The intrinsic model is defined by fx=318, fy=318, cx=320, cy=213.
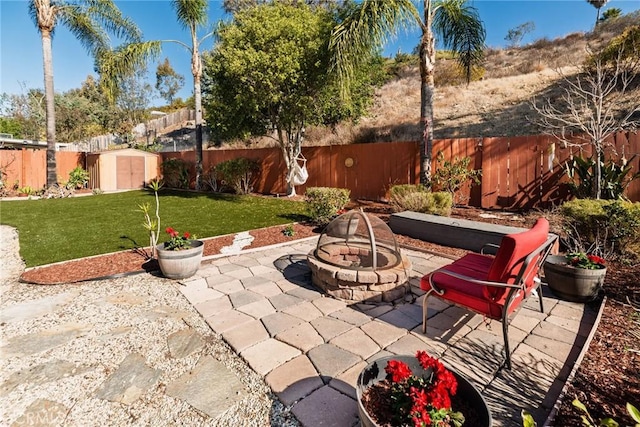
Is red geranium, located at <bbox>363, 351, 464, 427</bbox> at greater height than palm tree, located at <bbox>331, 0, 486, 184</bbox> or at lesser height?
lesser

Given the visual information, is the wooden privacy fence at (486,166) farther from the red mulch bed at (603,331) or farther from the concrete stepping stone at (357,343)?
the concrete stepping stone at (357,343)

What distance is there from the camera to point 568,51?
1981 centimetres

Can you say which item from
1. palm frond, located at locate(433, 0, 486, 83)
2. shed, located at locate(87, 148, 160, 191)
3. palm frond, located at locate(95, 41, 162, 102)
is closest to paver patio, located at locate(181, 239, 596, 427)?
palm frond, located at locate(433, 0, 486, 83)

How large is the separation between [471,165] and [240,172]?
7742 mm

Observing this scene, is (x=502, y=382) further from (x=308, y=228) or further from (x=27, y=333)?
(x=308, y=228)

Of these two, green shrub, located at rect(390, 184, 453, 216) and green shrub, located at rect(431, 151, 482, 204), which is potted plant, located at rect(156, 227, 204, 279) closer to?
green shrub, located at rect(390, 184, 453, 216)

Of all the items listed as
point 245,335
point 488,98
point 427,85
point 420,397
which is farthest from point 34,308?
point 488,98

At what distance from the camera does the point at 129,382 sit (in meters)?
2.18

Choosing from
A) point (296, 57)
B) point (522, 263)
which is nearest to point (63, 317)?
point (522, 263)

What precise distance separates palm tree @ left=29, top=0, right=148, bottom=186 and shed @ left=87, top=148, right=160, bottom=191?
2.64 m

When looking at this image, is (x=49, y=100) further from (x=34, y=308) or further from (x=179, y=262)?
(x=179, y=262)

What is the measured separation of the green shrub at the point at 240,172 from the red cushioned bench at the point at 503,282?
9.94m

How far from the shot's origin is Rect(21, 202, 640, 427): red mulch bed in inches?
70.9

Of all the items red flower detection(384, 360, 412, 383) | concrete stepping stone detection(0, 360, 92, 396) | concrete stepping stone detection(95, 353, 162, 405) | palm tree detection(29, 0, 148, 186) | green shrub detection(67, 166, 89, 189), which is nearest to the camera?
red flower detection(384, 360, 412, 383)
